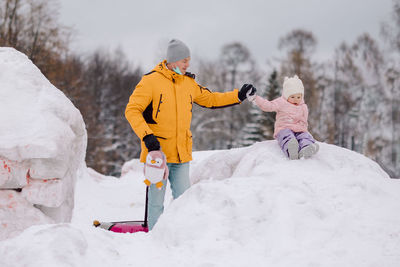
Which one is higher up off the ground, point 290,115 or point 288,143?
point 290,115

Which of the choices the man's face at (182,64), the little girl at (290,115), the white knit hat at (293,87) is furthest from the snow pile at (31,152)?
the white knit hat at (293,87)

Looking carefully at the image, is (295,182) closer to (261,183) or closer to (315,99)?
(261,183)

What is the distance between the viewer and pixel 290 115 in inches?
151

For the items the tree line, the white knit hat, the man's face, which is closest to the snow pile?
the man's face

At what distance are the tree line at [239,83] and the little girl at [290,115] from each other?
41.2ft

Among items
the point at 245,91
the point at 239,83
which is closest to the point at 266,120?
the point at 239,83

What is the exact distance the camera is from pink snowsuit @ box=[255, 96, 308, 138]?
380 centimetres

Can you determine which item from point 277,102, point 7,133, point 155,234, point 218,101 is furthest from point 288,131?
point 7,133

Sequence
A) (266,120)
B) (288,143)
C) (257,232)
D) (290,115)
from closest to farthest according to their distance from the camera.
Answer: (257,232) → (288,143) → (290,115) → (266,120)

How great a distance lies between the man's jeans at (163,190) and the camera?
3.15 metres

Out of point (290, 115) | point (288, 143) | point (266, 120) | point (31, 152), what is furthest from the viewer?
point (266, 120)

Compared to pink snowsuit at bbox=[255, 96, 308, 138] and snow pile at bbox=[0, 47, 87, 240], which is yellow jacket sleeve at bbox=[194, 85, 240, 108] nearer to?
pink snowsuit at bbox=[255, 96, 308, 138]

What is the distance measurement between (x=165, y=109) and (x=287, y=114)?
147 cm

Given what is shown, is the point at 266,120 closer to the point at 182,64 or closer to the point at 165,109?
the point at 182,64
